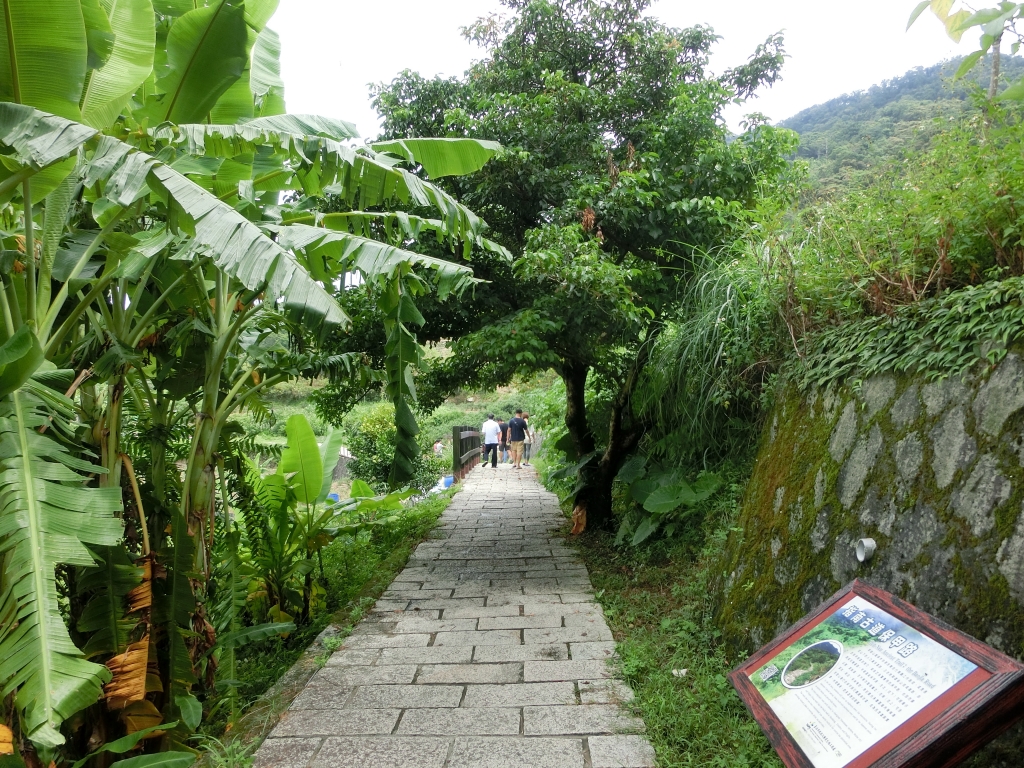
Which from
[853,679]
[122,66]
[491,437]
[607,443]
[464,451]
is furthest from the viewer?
[491,437]

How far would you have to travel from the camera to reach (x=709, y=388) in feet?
15.6

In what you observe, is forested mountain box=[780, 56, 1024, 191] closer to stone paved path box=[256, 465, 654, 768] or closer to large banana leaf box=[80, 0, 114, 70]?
stone paved path box=[256, 465, 654, 768]

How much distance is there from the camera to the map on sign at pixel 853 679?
1.70m

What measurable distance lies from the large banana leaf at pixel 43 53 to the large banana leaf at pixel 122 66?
0.83 ft

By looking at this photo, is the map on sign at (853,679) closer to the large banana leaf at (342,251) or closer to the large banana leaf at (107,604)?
the large banana leaf at (342,251)

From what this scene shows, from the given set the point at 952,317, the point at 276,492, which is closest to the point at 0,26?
the point at 276,492

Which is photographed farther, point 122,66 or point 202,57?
point 202,57

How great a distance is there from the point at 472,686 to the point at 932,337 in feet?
9.28

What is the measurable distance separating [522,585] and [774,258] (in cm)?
334

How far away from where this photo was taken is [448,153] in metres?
4.33

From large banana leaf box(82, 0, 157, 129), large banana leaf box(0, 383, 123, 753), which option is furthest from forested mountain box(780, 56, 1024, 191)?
large banana leaf box(82, 0, 157, 129)

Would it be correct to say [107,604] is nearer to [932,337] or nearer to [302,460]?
[302,460]

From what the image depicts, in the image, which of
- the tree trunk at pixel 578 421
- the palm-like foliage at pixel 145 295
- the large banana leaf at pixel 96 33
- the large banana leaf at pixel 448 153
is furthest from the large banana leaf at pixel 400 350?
the tree trunk at pixel 578 421

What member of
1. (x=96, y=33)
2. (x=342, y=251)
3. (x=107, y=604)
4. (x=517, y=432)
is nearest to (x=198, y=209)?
(x=342, y=251)
